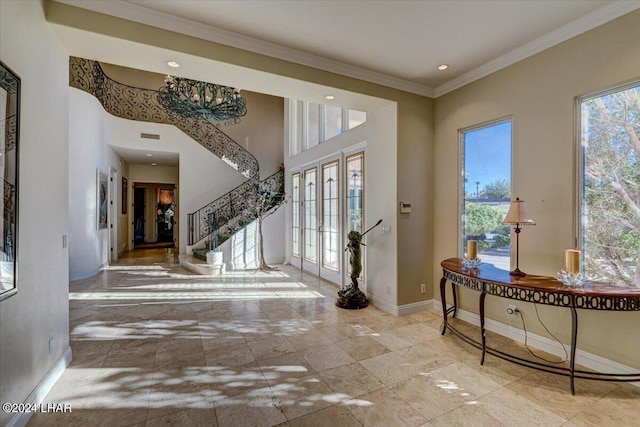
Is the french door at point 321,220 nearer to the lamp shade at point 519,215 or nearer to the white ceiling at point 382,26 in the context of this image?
the white ceiling at point 382,26

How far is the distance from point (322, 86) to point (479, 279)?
2705mm

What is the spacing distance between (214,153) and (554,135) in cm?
822

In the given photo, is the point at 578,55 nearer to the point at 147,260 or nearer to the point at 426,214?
the point at 426,214

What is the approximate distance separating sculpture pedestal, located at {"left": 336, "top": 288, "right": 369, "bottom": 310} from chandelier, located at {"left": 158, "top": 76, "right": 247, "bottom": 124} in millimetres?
3972

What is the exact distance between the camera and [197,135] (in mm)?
8781

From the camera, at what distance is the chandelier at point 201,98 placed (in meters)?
4.83

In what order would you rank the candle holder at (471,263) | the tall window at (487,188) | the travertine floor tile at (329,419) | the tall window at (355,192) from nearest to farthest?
the travertine floor tile at (329,419) < the candle holder at (471,263) < the tall window at (487,188) < the tall window at (355,192)

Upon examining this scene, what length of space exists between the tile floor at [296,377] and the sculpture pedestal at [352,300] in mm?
212

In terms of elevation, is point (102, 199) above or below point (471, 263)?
above

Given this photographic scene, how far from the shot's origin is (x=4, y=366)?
66.7 inches

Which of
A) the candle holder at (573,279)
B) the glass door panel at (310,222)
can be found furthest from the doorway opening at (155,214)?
the candle holder at (573,279)

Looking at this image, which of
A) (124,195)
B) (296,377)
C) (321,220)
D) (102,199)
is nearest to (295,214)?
(321,220)

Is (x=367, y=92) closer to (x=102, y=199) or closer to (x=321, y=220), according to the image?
(x=321, y=220)

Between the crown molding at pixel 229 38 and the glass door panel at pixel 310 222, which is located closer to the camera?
the crown molding at pixel 229 38
